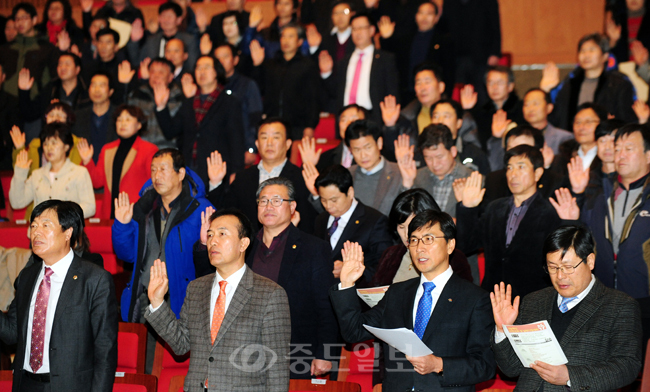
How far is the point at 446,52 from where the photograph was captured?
664cm

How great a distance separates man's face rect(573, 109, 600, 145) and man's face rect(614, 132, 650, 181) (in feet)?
3.68

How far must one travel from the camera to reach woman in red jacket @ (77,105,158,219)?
4.95m

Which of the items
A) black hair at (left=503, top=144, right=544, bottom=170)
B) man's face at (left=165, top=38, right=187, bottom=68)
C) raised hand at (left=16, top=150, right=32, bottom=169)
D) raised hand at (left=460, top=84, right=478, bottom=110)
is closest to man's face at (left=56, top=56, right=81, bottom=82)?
man's face at (left=165, top=38, right=187, bottom=68)

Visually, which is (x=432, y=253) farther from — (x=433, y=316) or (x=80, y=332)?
(x=80, y=332)

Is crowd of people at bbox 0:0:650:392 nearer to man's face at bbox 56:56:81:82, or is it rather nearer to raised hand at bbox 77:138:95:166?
man's face at bbox 56:56:81:82

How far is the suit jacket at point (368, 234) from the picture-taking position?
12.4 ft

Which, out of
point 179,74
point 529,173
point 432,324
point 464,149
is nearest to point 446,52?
point 464,149

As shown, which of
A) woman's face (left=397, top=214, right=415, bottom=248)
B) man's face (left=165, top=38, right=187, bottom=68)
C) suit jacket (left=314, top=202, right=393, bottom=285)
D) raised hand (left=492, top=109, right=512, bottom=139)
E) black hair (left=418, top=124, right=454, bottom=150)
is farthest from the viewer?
man's face (left=165, top=38, right=187, bottom=68)

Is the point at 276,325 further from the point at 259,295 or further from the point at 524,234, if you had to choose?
the point at 524,234

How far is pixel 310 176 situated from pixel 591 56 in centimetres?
288

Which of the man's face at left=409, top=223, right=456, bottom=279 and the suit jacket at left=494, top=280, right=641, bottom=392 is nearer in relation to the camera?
the suit jacket at left=494, top=280, right=641, bottom=392

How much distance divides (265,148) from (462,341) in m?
2.23

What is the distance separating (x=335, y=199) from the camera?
12.5 feet

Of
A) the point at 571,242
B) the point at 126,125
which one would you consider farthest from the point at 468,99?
the point at 571,242
